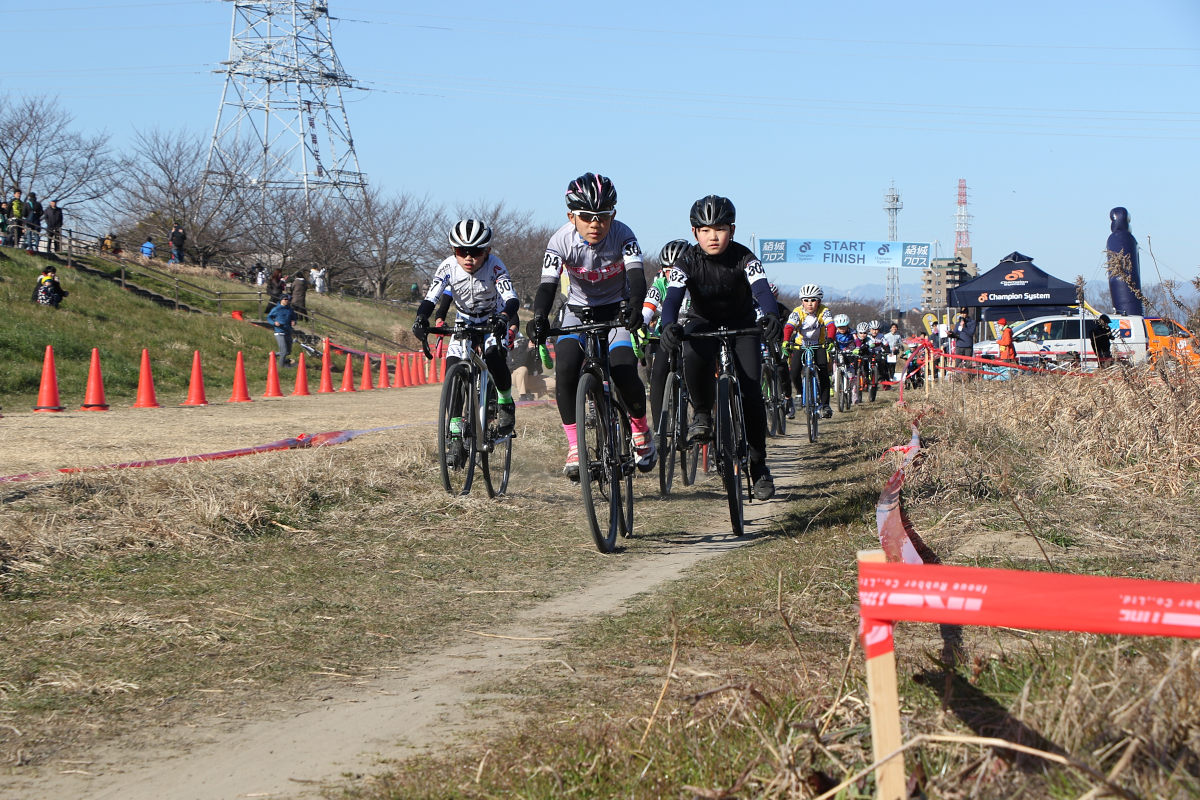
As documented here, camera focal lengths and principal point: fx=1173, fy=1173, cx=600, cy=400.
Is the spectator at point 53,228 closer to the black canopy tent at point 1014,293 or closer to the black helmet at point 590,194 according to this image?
the black helmet at point 590,194

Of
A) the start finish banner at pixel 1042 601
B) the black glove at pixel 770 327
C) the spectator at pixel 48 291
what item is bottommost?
the start finish banner at pixel 1042 601

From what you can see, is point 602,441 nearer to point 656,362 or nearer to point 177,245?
point 656,362

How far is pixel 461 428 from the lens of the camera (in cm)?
826

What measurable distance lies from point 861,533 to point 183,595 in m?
3.46

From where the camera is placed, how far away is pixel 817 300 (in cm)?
1598

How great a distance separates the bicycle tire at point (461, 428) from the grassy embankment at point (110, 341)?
11.1m

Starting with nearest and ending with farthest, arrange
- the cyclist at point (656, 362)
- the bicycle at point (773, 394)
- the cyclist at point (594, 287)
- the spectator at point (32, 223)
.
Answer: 1. the cyclist at point (594, 287)
2. the cyclist at point (656, 362)
3. the bicycle at point (773, 394)
4. the spectator at point (32, 223)

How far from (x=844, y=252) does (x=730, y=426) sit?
227 feet

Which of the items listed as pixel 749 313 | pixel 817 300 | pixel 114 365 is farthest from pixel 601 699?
pixel 114 365

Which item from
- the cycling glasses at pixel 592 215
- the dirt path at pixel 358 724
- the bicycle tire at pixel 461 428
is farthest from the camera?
the bicycle tire at pixel 461 428

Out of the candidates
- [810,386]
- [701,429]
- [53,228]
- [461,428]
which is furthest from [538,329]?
[53,228]

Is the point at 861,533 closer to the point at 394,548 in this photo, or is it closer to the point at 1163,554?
the point at 1163,554

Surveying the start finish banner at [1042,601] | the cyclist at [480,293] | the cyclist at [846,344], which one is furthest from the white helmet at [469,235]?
the cyclist at [846,344]

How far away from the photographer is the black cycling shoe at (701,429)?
7.25m
